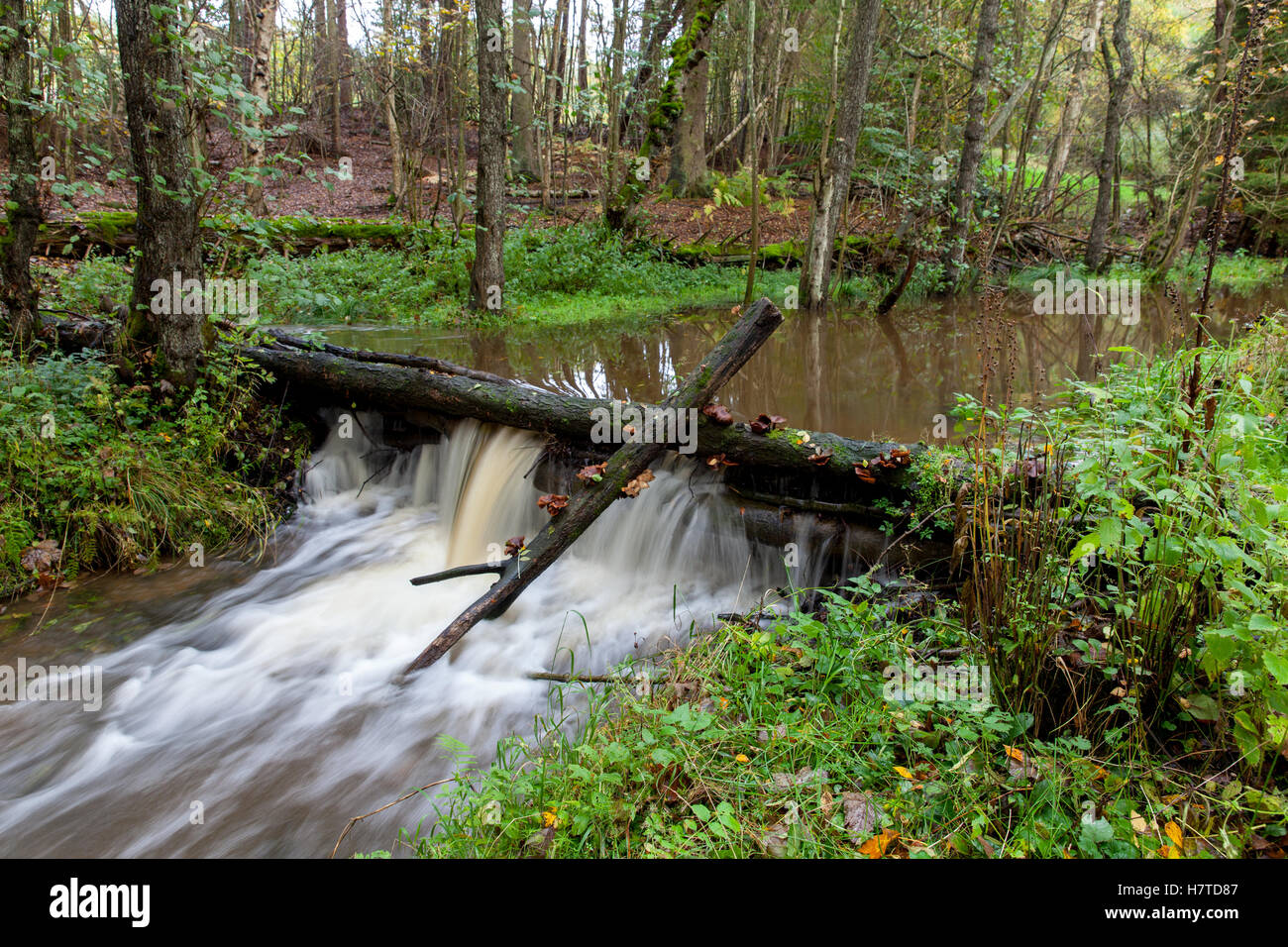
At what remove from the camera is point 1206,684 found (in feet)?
8.73

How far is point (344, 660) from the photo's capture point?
461 cm

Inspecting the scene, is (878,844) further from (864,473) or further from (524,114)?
(524,114)

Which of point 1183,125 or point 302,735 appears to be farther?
point 1183,125

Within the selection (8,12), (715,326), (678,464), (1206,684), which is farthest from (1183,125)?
(8,12)

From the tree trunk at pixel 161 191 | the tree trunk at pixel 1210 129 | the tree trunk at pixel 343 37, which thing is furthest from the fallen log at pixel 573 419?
the tree trunk at pixel 343 37

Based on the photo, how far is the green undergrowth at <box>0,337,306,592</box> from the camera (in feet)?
16.4

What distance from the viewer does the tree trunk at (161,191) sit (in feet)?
16.3

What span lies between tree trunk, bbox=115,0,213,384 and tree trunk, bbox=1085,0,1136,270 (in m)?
16.8

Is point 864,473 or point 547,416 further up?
point 547,416

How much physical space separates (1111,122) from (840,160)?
347 inches

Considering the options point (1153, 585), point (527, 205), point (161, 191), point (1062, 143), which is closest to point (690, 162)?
point (527, 205)

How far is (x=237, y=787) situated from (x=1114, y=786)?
3.76 meters

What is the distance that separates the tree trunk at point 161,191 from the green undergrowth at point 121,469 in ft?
1.10
